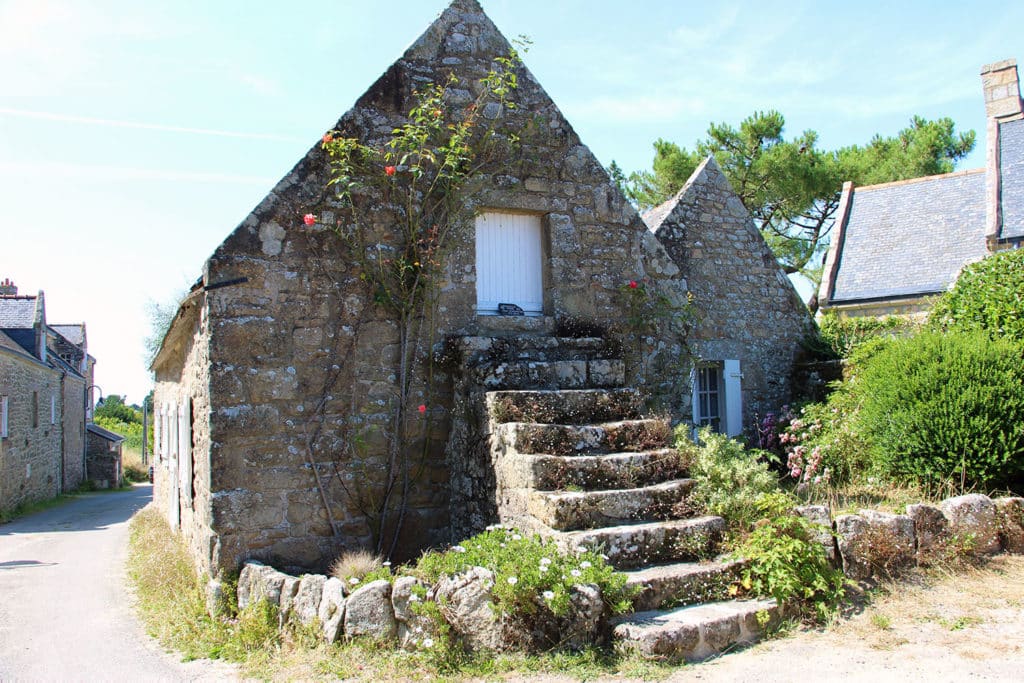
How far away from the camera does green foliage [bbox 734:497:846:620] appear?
175 inches

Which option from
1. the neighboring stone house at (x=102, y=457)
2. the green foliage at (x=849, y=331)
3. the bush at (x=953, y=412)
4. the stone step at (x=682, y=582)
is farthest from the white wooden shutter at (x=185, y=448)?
the neighboring stone house at (x=102, y=457)

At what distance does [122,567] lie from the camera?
9062 millimetres

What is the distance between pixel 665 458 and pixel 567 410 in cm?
89

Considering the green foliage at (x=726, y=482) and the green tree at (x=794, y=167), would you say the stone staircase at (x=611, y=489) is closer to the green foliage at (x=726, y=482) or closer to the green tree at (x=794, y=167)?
the green foliage at (x=726, y=482)

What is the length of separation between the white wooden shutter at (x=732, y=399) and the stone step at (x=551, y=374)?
14.0ft

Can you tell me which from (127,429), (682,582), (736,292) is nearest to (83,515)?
(736,292)

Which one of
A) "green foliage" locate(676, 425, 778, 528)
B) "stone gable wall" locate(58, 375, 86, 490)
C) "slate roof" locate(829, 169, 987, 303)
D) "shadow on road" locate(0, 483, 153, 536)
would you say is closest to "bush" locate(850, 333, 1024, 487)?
"green foliage" locate(676, 425, 778, 528)

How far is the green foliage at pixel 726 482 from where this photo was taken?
5035mm

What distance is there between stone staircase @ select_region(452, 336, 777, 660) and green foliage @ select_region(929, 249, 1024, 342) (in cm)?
451

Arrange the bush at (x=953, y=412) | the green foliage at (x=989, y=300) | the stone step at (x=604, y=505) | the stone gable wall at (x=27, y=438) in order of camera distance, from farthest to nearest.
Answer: the stone gable wall at (x=27, y=438), the green foliage at (x=989, y=300), the bush at (x=953, y=412), the stone step at (x=604, y=505)

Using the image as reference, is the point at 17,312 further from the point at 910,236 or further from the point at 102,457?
the point at 910,236

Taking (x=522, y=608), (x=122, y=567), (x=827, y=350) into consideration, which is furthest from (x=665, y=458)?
(x=122, y=567)

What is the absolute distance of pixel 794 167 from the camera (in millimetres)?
19578

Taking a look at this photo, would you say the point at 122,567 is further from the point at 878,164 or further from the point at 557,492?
the point at 878,164
